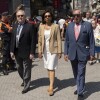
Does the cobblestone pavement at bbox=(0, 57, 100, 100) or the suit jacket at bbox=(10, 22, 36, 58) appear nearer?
the cobblestone pavement at bbox=(0, 57, 100, 100)

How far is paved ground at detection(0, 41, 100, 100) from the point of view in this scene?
789cm

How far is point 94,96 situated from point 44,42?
1.53 m

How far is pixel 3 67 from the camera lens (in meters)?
10.6

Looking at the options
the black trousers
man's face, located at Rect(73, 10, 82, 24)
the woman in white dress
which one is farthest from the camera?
the black trousers

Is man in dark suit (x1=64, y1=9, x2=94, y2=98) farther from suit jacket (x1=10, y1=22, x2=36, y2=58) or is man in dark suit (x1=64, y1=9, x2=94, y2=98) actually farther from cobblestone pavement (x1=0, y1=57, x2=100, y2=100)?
suit jacket (x1=10, y1=22, x2=36, y2=58)

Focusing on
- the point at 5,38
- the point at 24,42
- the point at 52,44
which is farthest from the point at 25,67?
the point at 5,38

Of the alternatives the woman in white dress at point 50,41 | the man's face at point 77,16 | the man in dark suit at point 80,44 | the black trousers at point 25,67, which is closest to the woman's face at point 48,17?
the woman in white dress at point 50,41

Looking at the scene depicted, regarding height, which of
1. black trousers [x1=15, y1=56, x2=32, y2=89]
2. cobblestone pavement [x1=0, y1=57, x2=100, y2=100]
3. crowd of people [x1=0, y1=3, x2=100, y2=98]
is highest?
crowd of people [x1=0, y1=3, x2=100, y2=98]

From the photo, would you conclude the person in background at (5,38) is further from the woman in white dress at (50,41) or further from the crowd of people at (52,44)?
the woman in white dress at (50,41)

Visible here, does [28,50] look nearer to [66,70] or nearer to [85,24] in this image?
[85,24]

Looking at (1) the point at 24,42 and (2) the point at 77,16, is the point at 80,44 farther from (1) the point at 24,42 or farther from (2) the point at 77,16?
(1) the point at 24,42

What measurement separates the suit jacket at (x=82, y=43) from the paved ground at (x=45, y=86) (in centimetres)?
88

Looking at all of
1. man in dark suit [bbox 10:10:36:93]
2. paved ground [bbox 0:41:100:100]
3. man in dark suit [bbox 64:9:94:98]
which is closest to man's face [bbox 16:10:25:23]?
man in dark suit [bbox 10:10:36:93]

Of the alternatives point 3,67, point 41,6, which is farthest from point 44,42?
point 41,6
